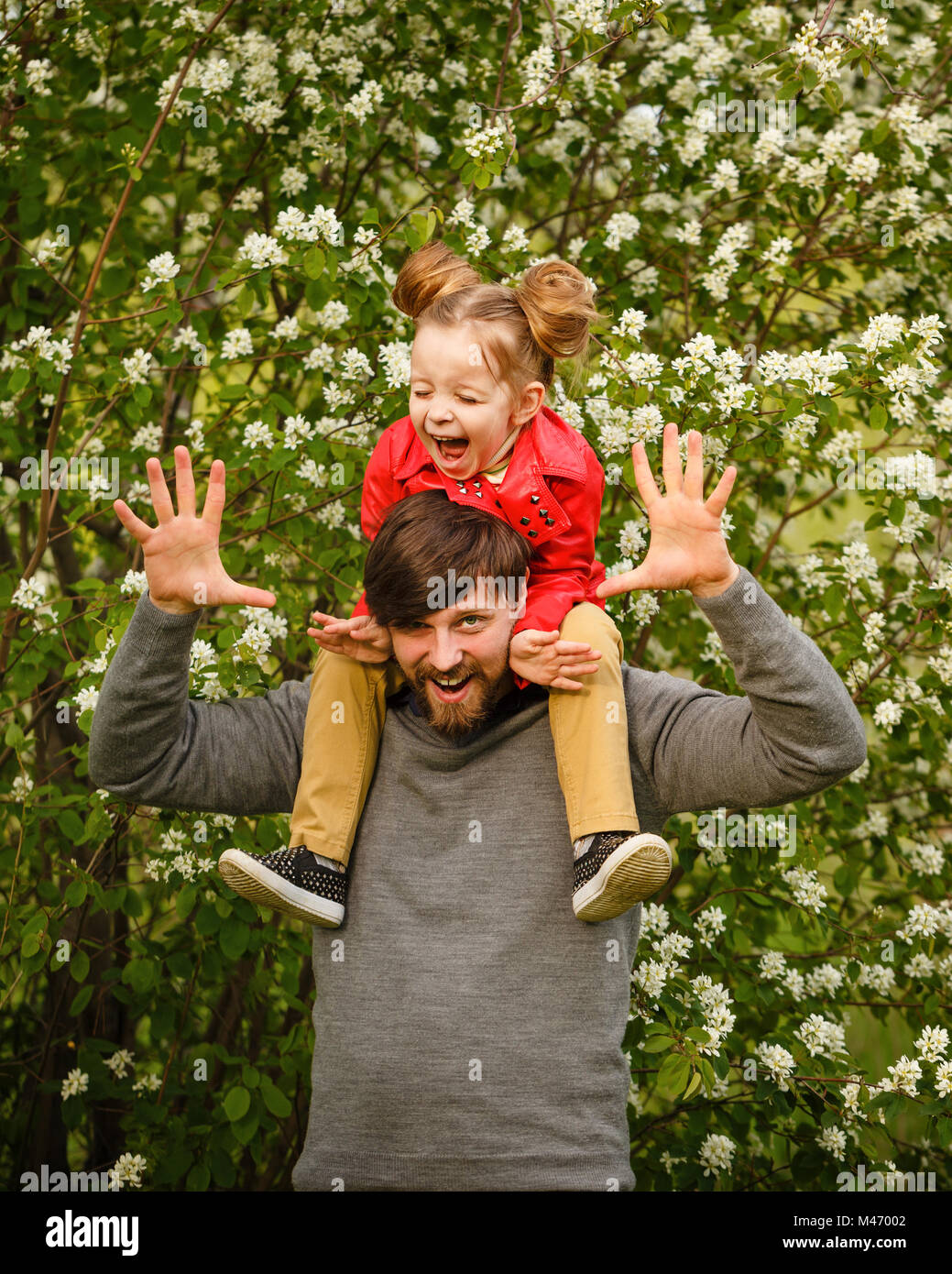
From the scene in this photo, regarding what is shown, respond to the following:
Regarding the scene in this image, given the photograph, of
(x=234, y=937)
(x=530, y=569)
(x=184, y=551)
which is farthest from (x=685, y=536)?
(x=234, y=937)

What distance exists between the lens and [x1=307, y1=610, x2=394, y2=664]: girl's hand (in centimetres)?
212

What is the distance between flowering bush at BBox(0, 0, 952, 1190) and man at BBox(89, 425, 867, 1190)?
43cm

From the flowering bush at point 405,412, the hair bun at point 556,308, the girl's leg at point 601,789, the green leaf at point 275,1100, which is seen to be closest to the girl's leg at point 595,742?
the girl's leg at point 601,789

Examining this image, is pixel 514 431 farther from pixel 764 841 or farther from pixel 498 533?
pixel 764 841

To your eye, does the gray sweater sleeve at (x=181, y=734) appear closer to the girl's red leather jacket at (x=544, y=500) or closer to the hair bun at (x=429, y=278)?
the girl's red leather jacket at (x=544, y=500)

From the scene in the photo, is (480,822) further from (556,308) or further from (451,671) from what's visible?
(556,308)

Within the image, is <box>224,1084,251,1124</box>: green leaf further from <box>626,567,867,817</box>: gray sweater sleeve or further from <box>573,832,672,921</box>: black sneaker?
<box>626,567,867,817</box>: gray sweater sleeve

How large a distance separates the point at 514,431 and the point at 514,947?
3.06 feet

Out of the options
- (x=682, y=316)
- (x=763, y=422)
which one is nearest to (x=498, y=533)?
(x=763, y=422)

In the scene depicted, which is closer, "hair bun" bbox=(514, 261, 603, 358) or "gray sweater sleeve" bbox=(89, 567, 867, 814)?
"gray sweater sleeve" bbox=(89, 567, 867, 814)

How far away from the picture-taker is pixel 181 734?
2131 millimetres

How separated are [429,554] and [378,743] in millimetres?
A: 375

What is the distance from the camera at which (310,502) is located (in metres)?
2.98

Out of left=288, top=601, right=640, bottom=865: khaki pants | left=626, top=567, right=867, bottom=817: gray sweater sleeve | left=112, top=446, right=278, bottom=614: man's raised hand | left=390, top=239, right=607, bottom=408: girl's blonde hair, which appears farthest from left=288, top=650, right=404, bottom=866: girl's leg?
left=390, top=239, right=607, bottom=408: girl's blonde hair
